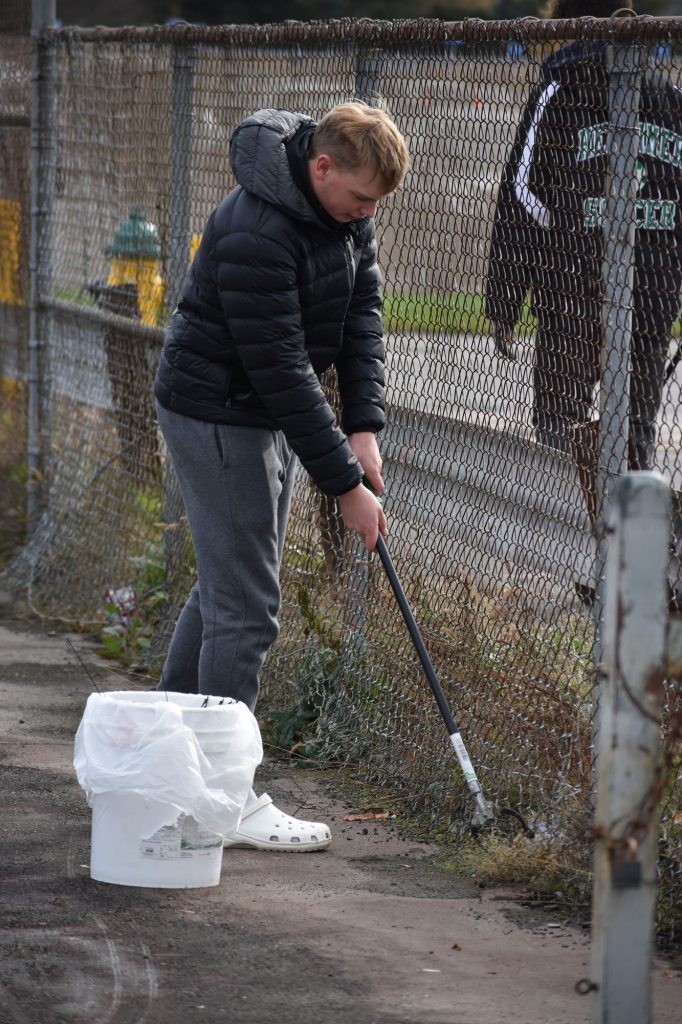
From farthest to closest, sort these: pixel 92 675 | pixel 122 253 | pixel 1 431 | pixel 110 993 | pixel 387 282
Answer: pixel 1 431 → pixel 122 253 → pixel 92 675 → pixel 387 282 → pixel 110 993

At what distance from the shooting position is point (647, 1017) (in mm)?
2604

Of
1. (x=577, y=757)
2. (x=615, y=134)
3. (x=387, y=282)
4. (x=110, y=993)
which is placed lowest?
(x=110, y=993)

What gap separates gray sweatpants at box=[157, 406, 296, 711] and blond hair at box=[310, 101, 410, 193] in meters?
0.81

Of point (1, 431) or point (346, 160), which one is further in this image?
point (1, 431)

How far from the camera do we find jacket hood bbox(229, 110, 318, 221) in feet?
13.2

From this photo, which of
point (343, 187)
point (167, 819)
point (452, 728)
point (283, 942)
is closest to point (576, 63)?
point (343, 187)

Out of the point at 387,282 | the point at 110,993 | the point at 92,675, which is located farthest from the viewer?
the point at 92,675

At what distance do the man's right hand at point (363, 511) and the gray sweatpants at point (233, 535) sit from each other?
25 cm

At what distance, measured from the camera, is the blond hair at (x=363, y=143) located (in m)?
3.94

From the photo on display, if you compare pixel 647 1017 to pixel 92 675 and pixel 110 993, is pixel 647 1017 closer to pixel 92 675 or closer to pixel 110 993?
pixel 110 993

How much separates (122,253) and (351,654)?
257 centimetres

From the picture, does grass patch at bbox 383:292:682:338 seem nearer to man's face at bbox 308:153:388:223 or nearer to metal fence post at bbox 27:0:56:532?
man's face at bbox 308:153:388:223

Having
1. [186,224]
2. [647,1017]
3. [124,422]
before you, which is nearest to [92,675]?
[124,422]

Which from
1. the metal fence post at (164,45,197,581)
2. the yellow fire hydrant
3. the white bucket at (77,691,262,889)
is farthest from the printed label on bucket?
the yellow fire hydrant
